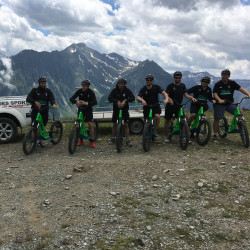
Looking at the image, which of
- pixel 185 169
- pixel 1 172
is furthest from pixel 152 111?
pixel 1 172

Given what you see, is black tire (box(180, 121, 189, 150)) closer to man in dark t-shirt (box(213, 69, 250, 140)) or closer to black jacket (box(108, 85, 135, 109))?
man in dark t-shirt (box(213, 69, 250, 140))

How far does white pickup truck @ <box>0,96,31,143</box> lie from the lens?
973cm

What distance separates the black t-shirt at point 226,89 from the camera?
9.80m

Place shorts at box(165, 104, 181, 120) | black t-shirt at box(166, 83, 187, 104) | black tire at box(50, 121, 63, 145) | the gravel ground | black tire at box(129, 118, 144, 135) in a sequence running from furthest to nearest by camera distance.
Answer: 1. black tire at box(129, 118, 144, 135)
2. black tire at box(50, 121, 63, 145)
3. shorts at box(165, 104, 181, 120)
4. black t-shirt at box(166, 83, 187, 104)
5. the gravel ground

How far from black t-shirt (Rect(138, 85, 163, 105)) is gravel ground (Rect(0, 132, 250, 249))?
2104 mm

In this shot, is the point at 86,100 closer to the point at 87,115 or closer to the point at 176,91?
the point at 87,115

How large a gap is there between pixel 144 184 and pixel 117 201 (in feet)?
3.68

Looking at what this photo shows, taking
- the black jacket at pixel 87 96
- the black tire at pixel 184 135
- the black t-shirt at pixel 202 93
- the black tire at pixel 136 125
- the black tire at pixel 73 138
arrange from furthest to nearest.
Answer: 1. the black tire at pixel 136 125
2. the black t-shirt at pixel 202 93
3. the black jacket at pixel 87 96
4. the black tire at pixel 184 135
5. the black tire at pixel 73 138

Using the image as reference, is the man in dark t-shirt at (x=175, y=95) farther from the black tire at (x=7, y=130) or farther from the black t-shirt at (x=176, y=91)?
the black tire at (x=7, y=130)

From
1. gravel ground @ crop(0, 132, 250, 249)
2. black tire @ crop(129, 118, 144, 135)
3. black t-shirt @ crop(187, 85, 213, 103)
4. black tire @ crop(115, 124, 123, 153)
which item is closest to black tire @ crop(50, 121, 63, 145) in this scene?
gravel ground @ crop(0, 132, 250, 249)

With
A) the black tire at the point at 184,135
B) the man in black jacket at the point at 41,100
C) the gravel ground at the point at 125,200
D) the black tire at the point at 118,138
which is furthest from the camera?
the man in black jacket at the point at 41,100

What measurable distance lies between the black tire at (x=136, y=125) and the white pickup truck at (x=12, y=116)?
4.76 metres

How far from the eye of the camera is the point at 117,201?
5.21 metres

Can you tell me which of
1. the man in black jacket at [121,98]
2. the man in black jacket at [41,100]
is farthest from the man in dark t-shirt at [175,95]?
the man in black jacket at [41,100]
